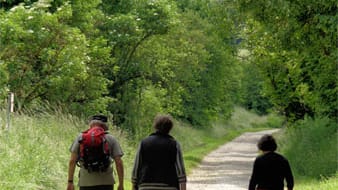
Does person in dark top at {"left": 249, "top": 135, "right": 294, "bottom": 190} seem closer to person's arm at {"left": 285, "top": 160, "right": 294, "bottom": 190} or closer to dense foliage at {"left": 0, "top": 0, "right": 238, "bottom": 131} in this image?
person's arm at {"left": 285, "top": 160, "right": 294, "bottom": 190}

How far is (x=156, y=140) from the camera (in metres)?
9.80

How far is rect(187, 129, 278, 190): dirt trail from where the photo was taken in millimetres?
23297

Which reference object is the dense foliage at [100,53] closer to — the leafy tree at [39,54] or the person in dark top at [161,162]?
the leafy tree at [39,54]

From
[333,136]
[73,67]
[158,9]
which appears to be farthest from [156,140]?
[158,9]

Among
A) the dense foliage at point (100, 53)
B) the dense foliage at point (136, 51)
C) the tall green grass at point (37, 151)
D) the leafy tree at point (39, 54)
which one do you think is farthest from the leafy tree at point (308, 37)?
the leafy tree at point (39, 54)

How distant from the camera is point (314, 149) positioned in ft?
84.8

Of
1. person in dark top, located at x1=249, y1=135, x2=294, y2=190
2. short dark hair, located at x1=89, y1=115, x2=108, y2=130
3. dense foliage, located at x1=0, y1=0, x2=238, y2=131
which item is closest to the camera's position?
person in dark top, located at x1=249, y1=135, x2=294, y2=190

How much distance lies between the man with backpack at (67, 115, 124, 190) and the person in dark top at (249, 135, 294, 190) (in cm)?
188

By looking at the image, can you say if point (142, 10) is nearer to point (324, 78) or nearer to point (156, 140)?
point (324, 78)

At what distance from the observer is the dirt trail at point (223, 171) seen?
23.3m

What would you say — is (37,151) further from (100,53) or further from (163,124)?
(100,53)

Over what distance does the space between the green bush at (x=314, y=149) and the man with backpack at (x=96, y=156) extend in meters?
11.6

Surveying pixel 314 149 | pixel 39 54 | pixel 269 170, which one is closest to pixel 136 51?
pixel 314 149

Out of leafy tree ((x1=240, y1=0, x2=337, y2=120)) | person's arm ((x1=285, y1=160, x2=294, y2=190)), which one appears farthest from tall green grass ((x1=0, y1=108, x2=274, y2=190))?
leafy tree ((x1=240, y1=0, x2=337, y2=120))
